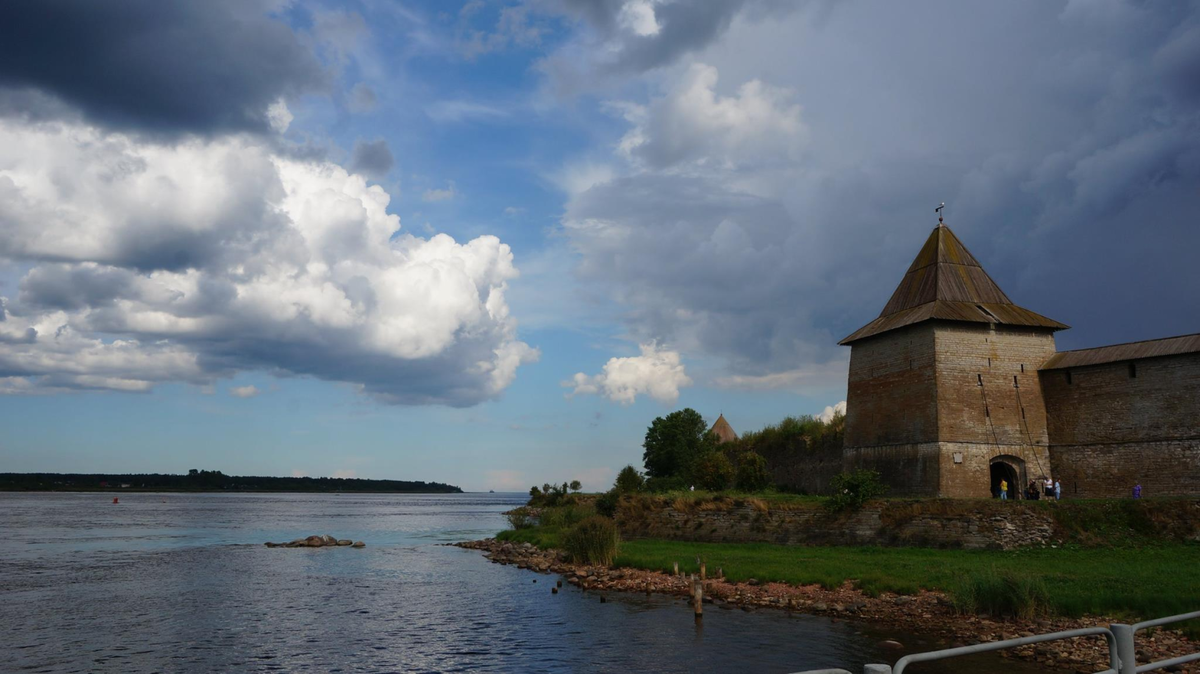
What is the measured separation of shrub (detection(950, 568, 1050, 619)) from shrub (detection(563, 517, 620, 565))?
14.5 m

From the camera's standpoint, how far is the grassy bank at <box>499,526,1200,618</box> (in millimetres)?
16891

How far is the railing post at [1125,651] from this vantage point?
5.34 meters

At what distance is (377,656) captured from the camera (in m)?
A: 17.3

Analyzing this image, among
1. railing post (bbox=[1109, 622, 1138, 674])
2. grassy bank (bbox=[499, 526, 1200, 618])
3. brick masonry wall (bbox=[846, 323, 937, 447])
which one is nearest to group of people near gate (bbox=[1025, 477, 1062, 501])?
brick masonry wall (bbox=[846, 323, 937, 447])

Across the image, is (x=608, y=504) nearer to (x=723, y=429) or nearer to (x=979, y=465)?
(x=979, y=465)

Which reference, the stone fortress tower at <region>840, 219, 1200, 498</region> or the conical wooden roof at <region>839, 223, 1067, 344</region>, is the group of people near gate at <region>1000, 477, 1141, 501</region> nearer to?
the stone fortress tower at <region>840, 219, 1200, 498</region>

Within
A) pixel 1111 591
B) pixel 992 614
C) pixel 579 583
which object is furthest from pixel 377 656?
pixel 1111 591

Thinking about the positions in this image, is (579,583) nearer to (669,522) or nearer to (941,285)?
(669,522)

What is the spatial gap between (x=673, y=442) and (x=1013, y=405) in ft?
133

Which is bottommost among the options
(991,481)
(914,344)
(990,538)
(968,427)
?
(990,538)

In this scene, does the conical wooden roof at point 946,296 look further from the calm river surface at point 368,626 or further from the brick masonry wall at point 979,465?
the calm river surface at point 368,626

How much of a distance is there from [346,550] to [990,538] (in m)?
34.8

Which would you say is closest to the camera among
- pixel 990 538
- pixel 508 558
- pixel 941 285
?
pixel 990 538

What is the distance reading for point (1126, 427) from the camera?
29.8 meters
